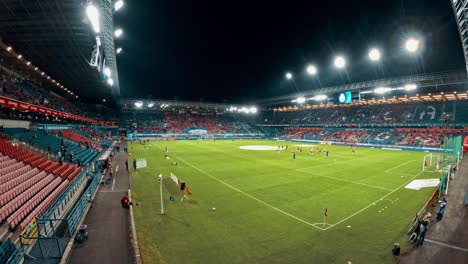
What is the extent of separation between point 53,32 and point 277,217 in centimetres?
2269

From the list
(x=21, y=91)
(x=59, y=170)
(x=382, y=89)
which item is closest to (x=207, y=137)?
(x=382, y=89)

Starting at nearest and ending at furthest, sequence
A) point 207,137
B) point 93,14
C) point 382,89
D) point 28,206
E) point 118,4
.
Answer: point 28,206, point 93,14, point 118,4, point 382,89, point 207,137

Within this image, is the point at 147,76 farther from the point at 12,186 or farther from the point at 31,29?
the point at 12,186

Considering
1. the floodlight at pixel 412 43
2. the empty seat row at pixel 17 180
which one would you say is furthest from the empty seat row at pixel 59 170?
the floodlight at pixel 412 43

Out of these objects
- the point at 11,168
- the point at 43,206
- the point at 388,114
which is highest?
the point at 388,114

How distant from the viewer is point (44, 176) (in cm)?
1577

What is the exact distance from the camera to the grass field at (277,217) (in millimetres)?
9383

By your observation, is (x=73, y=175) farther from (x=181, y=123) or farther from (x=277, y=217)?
(x=181, y=123)

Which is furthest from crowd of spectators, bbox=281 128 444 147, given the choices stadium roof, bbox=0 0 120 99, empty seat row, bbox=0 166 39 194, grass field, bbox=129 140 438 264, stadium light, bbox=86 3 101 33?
empty seat row, bbox=0 166 39 194

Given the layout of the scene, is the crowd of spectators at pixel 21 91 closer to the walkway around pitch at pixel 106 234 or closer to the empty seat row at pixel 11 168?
the empty seat row at pixel 11 168

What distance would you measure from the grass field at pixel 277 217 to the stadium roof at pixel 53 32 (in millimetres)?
13356

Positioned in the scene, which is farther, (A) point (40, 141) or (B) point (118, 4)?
(A) point (40, 141)

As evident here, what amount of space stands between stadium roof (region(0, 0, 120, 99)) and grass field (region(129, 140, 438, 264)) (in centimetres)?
1336

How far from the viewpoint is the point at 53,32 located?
19.7 m
